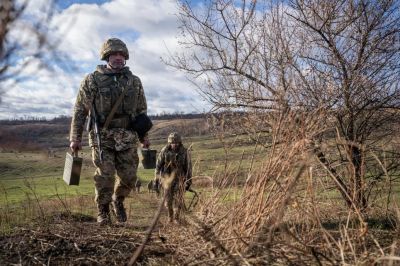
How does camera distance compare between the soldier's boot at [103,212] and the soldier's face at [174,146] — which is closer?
the soldier's boot at [103,212]

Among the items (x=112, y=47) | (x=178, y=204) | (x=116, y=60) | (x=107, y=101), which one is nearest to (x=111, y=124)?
(x=107, y=101)

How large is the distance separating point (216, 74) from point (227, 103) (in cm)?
52

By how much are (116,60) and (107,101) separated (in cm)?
51

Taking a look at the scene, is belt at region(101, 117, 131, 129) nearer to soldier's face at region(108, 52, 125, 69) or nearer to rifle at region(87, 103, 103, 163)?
rifle at region(87, 103, 103, 163)

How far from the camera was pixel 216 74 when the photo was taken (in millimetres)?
7770

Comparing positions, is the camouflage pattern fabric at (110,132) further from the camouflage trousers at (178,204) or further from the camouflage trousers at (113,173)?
the camouflage trousers at (178,204)

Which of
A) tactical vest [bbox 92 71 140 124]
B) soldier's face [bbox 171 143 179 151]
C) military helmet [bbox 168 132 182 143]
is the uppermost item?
tactical vest [bbox 92 71 140 124]

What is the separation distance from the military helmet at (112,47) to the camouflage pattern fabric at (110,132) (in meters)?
0.17

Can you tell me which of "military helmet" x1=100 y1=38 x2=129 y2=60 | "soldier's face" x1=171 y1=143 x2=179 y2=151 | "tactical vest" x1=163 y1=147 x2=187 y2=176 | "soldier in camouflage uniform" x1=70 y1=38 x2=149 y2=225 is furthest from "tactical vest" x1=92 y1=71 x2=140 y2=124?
"soldier's face" x1=171 y1=143 x2=179 y2=151

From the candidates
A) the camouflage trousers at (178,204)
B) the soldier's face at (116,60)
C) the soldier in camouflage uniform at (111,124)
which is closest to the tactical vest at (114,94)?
the soldier in camouflage uniform at (111,124)

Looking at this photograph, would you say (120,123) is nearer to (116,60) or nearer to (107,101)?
(107,101)

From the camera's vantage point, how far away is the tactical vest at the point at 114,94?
214 inches

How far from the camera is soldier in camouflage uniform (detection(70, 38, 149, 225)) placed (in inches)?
213

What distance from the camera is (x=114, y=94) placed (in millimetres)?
5441
